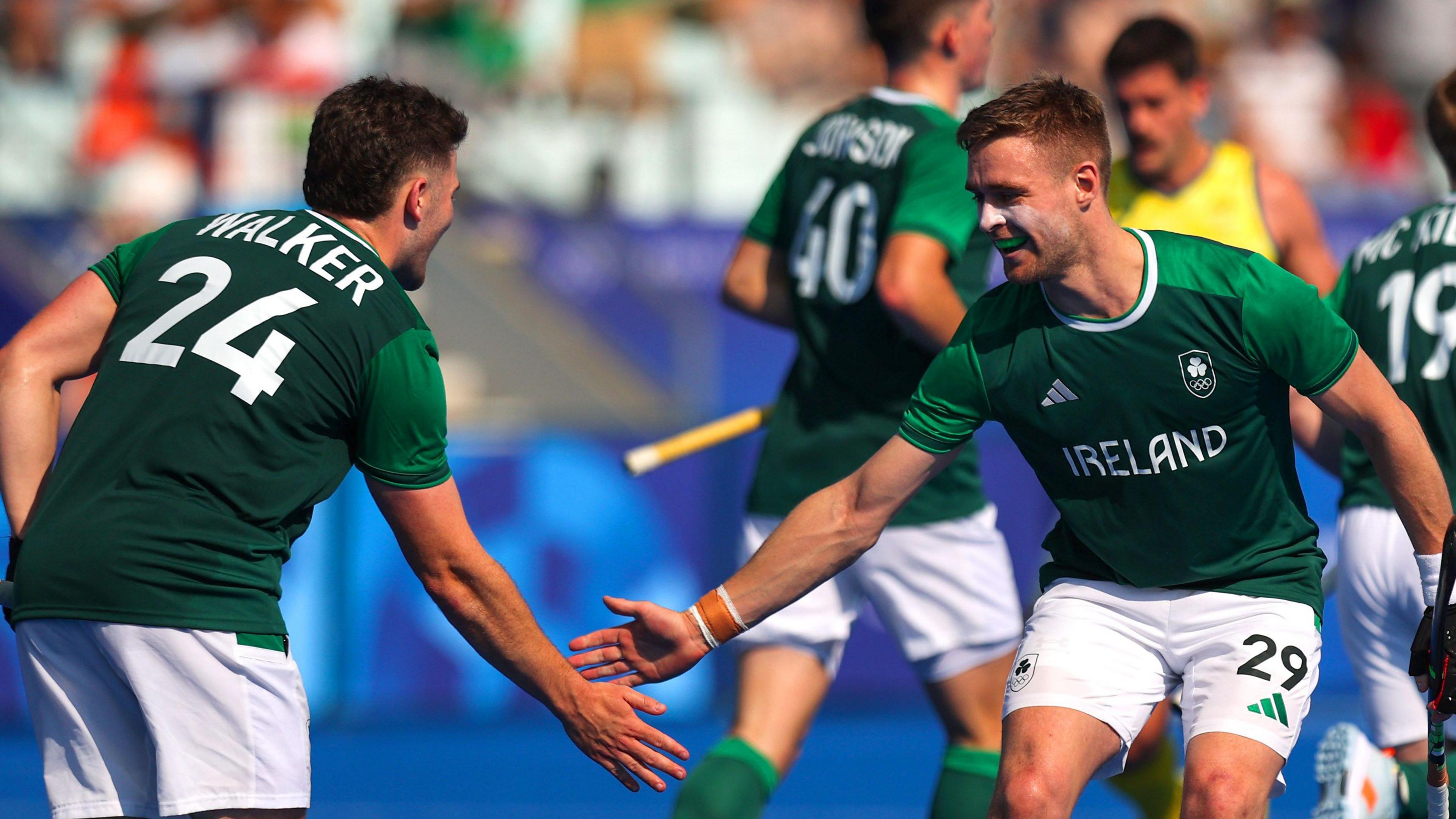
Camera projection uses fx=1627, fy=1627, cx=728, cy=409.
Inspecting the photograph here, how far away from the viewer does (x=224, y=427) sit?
3111 millimetres

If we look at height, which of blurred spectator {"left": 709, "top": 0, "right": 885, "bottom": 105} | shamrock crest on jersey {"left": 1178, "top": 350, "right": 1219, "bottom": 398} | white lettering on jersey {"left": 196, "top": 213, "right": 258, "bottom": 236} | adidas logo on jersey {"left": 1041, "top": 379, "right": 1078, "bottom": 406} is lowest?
adidas logo on jersey {"left": 1041, "top": 379, "right": 1078, "bottom": 406}

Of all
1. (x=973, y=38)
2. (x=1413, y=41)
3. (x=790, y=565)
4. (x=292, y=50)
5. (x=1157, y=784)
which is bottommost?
(x=1157, y=784)

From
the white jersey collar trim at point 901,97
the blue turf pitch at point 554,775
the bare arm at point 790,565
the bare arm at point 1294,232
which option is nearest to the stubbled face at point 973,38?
the white jersey collar trim at point 901,97

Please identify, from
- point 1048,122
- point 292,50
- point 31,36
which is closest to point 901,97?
point 1048,122

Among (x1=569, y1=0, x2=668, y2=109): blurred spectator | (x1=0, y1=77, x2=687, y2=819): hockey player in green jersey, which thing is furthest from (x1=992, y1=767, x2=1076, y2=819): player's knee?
(x1=569, y1=0, x2=668, y2=109): blurred spectator

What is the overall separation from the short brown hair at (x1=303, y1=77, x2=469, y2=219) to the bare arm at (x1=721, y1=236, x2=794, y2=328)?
151 cm

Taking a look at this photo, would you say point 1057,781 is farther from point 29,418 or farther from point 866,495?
point 29,418

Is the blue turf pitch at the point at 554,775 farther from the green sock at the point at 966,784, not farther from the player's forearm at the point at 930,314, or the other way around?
the player's forearm at the point at 930,314

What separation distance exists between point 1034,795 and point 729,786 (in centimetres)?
112

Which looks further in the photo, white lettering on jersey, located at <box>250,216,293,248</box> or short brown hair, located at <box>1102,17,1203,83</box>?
short brown hair, located at <box>1102,17,1203,83</box>

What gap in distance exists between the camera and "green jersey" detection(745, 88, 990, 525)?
4.46 meters

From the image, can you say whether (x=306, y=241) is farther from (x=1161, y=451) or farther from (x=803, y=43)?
(x=803, y=43)

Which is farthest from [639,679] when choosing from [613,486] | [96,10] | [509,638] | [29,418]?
[96,10]

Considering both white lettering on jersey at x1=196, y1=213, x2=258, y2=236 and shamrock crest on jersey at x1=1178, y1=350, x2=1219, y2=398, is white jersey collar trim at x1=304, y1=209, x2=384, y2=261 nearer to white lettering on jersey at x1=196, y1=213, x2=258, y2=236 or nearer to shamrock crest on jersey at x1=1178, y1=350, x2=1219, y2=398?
white lettering on jersey at x1=196, y1=213, x2=258, y2=236
